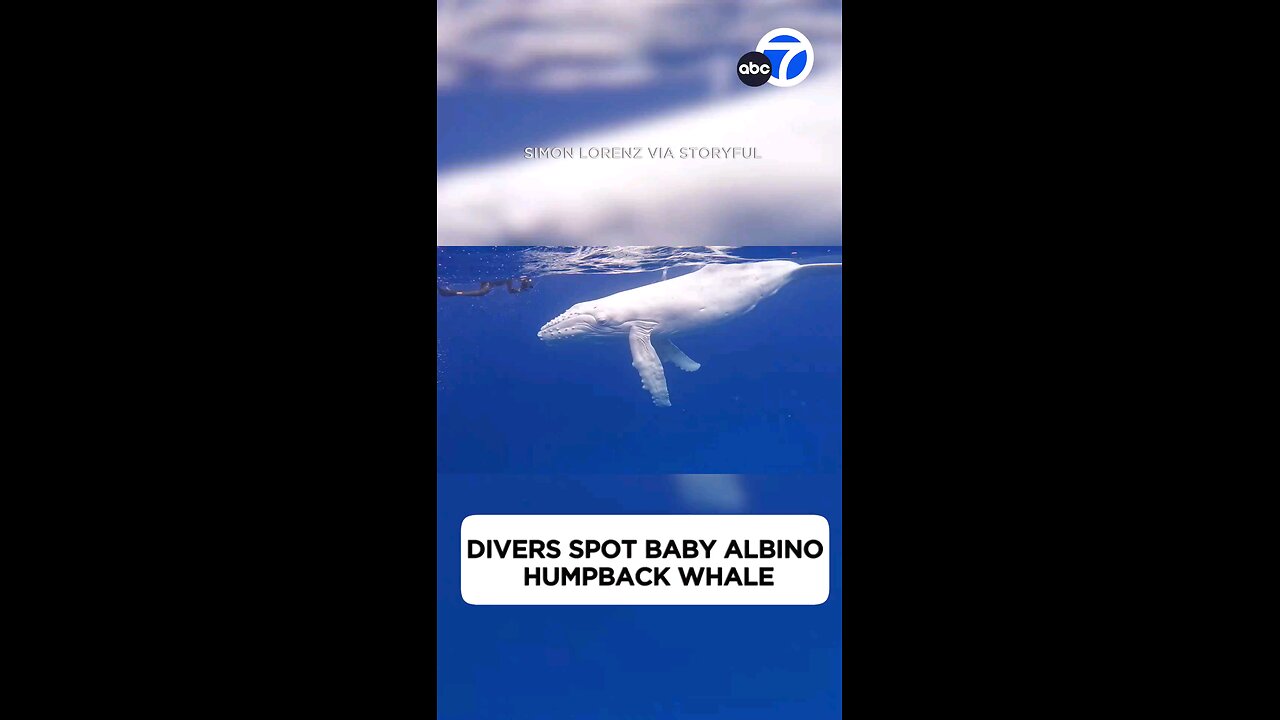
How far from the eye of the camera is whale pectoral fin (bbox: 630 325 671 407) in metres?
3.01

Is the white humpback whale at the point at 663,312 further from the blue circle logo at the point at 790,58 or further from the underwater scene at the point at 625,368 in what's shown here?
the blue circle logo at the point at 790,58

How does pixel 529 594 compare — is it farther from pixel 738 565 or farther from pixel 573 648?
pixel 738 565

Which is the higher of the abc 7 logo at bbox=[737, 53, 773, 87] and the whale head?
the abc 7 logo at bbox=[737, 53, 773, 87]

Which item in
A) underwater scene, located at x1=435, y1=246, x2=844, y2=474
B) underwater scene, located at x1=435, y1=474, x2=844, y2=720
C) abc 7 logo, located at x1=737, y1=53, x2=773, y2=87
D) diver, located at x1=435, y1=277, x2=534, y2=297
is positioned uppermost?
abc 7 logo, located at x1=737, y1=53, x2=773, y2=87

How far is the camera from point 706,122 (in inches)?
118

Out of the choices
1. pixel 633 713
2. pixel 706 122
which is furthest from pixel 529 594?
pixel 706 122

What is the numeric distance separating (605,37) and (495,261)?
0.74 meters

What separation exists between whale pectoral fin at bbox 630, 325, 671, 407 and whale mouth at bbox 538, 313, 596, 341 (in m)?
0.13

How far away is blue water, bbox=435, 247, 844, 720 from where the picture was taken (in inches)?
118
